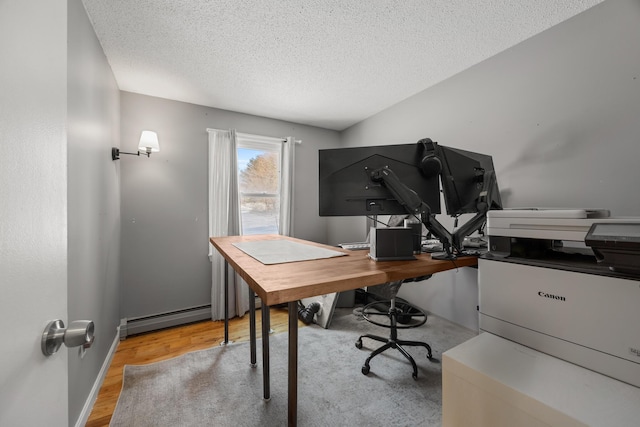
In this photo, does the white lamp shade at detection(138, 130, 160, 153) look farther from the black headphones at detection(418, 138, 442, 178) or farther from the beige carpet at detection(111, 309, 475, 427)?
the black headphones at detection(418, 138, 442, 178)

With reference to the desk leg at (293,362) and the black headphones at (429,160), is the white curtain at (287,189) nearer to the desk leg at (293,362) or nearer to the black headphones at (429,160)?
the black headphones at (429,160)

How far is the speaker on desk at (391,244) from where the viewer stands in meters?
1.18

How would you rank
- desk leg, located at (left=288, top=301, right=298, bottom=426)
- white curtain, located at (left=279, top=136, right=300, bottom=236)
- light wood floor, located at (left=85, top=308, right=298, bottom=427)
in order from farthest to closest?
white curtain, located at (left=279, top=136, right=300, bottom=236) → light wood floor, located at (left=85, top=308, right=298, bottom=427) → desk leg, located at (left=288, top=301, right=298, bottom=426)

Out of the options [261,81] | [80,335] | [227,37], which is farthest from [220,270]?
[80,335]

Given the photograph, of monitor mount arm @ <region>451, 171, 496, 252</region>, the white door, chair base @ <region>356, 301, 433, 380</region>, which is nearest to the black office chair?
chair base @ <region>356, 301, 433, 380</region>

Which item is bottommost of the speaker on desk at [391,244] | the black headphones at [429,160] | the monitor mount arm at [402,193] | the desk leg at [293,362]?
the desk leg at [293,362]

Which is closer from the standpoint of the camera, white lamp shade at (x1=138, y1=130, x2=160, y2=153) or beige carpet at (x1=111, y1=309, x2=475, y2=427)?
beige carpet at (x1=111, y1=309, x2=475, y2=427)

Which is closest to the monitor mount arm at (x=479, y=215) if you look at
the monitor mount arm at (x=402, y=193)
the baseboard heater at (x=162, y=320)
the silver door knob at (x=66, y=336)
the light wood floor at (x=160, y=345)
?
the monitor mount arm at (x=402, y=193)

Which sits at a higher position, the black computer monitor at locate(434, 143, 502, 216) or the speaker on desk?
the black computer monitor at locate(434, 143, 502, 216)

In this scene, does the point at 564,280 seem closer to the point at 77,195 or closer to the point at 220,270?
the point at 77,195

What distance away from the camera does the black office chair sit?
179cm

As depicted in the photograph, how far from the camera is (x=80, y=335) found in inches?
17.8

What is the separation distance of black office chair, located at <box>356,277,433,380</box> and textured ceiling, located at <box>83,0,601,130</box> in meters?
1.91

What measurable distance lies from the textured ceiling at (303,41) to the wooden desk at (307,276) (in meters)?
1.66
